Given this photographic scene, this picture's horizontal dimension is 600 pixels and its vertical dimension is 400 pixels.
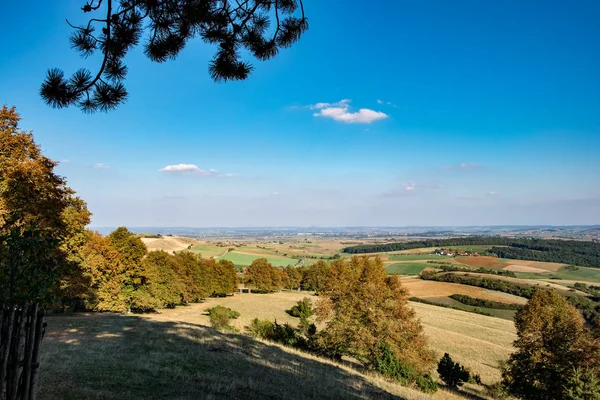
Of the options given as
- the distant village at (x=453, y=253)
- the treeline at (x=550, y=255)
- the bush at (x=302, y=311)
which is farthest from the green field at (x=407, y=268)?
the bush at (x=302, y=311)

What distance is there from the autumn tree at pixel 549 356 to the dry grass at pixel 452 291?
159ft

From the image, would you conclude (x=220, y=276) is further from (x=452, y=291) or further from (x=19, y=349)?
(x=19, y=349)

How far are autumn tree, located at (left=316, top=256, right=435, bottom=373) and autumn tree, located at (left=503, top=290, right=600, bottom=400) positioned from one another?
274 inches

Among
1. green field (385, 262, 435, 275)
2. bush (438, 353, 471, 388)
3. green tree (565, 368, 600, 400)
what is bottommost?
green field (385, 262, 435, 275)

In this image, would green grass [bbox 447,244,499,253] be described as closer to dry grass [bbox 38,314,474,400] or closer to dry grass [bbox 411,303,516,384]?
dry grass [bbox 411,303,516,384]

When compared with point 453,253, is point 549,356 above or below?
above

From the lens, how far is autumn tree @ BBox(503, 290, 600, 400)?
19844 millimetres

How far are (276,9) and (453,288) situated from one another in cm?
8829

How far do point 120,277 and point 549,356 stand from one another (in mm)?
41531

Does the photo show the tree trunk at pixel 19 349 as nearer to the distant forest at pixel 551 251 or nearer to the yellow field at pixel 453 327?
the yellow field at pixel 453 327

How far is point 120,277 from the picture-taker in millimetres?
37562

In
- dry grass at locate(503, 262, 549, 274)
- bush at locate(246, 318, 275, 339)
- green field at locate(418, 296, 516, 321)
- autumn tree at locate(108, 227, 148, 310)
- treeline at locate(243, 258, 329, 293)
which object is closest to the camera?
bush at locate(246, 318, 275, 339)

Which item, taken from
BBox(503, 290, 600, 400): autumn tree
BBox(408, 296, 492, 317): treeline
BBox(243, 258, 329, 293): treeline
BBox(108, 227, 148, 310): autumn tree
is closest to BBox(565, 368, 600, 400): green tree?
BBox(503, 290, 600, 400): autumn tree

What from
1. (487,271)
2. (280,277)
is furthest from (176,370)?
(487,271)
